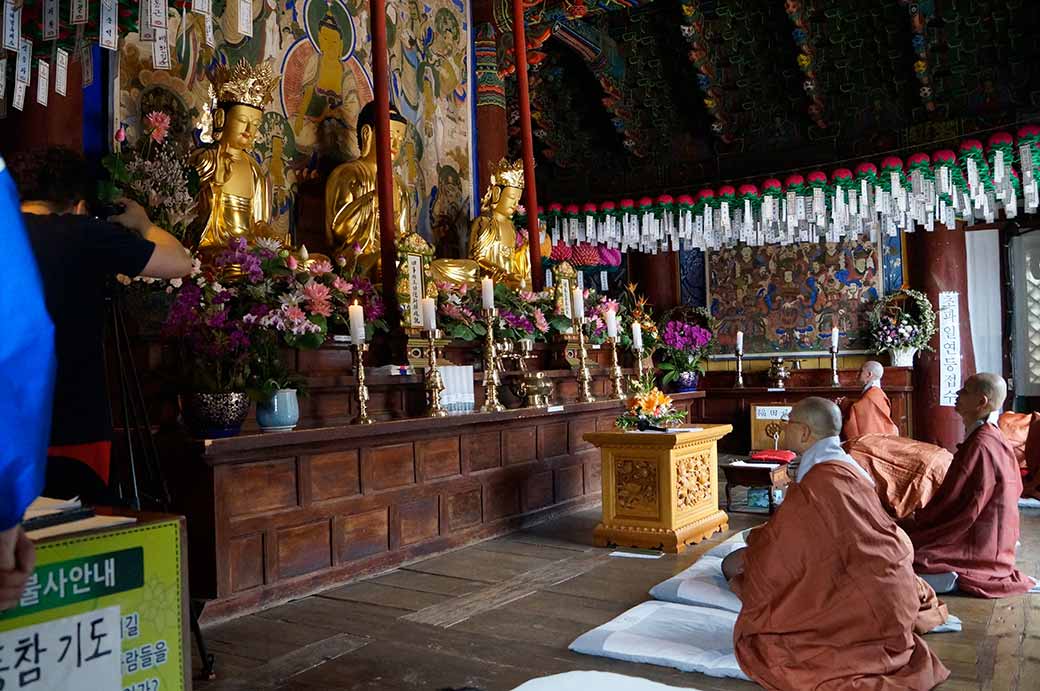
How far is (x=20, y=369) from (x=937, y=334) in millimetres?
9623

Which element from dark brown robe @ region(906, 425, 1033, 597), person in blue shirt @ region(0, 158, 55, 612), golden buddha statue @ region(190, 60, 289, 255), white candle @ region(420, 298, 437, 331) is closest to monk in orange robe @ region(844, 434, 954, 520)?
dark brown robe @ region(906, 425, 1033, 597)

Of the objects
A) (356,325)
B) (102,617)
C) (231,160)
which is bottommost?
(102,617)

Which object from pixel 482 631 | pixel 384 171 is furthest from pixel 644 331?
pixel 482 631

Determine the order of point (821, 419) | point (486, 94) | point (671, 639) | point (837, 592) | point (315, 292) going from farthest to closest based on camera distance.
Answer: point (486, 94), point (315, 292), point (671, 639), point (821, 419), point (837, 592)

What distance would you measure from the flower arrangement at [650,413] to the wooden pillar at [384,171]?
5.09 feet

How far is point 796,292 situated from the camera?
10.1m

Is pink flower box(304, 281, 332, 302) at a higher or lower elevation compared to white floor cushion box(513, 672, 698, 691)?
higher

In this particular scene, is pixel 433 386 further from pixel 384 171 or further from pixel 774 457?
pixel 774 457

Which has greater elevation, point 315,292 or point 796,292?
point 796,292

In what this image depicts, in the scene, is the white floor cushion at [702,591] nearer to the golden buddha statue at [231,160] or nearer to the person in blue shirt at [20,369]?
the person in blue shirt at [20,369]

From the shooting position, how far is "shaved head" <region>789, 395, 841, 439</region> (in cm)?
263

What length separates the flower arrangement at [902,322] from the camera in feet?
29.8

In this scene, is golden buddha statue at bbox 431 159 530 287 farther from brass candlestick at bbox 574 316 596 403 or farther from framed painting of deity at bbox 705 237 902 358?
framed painting of deity at bbox 705 237 902 358

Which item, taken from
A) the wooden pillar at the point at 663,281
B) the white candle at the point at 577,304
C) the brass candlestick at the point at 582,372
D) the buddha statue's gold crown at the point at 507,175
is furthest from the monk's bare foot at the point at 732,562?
the wooden pillar at the point at 663,281
